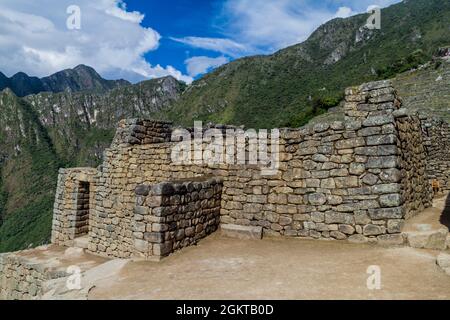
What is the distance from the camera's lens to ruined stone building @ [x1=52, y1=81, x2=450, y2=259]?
5.70m

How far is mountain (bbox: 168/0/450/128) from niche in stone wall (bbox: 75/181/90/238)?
89.5 ft

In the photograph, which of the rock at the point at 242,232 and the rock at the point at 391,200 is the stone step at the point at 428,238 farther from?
the rock at the point at 242,232

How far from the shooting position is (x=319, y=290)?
374 cm

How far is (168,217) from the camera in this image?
5.79 m

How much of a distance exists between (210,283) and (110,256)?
5.61m

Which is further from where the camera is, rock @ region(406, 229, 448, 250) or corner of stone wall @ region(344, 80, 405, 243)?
corner of stone wall @ region(344, 80, 405, 243)

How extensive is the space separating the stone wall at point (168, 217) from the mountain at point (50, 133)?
115 m

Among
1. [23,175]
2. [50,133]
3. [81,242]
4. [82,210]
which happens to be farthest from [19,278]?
[50,133]

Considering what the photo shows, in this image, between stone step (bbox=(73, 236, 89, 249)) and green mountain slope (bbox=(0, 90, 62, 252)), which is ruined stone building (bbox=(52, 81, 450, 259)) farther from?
green mountain slope (bbox=(0, 90, 62, 252))

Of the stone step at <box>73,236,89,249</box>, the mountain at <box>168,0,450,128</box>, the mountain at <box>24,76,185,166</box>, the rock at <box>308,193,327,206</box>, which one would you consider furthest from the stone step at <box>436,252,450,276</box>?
the mountain at <box>24,76,185,166</box>

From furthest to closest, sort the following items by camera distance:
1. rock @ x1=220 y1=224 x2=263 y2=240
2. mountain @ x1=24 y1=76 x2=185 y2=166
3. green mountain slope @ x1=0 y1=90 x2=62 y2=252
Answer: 1. mountain @ x1=24 y1=76 x2=185 y2=166
2. green mountain slope @ x1=0 y1=90 x2=62 y2=252
3. rock @ x1=220 y1=224 x2=263 y2=240

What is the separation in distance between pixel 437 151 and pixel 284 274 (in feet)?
29.3

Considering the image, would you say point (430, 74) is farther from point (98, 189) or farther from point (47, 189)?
point (47, 189)

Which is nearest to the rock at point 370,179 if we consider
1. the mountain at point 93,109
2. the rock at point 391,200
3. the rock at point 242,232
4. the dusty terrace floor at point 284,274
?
the rock at point 391,200
